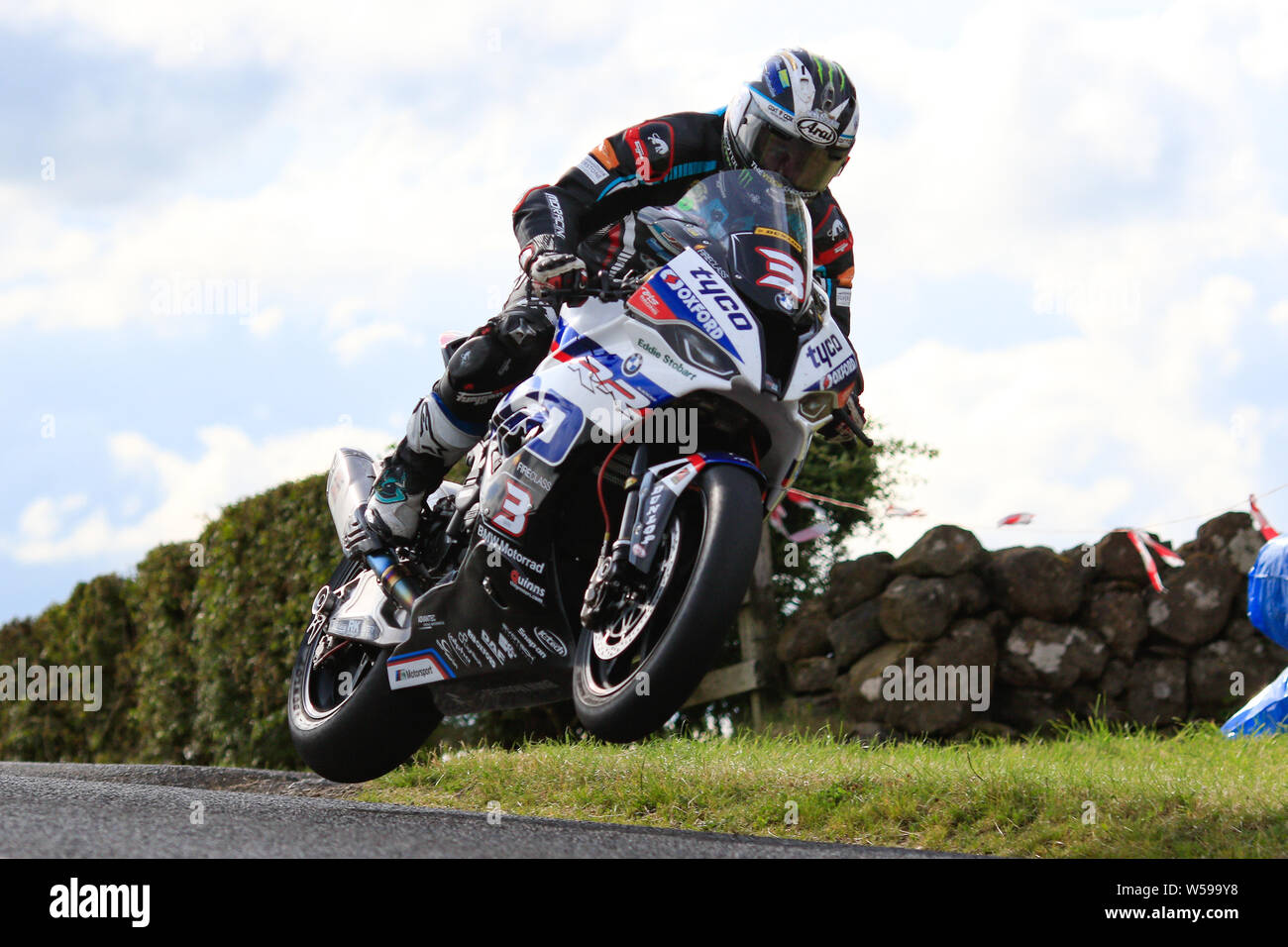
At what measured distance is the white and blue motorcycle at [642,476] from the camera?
3.41m

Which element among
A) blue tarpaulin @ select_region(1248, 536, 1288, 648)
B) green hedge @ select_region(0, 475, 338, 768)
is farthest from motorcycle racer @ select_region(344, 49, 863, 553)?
green hedge @ select_region(0, 475, 338, 768)

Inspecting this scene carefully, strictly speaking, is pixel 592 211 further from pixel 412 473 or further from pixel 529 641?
pixel 529 641

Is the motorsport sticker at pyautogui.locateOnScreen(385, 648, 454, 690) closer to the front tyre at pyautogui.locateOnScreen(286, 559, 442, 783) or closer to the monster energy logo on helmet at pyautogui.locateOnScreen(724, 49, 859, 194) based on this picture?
the front tyre at pyautogui.locateOnScreen(286, 559, 442, 783)

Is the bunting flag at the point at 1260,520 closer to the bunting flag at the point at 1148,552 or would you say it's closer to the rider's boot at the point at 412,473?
the bunting flag at the point at 1148,552

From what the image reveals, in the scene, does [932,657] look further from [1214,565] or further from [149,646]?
[149,646]

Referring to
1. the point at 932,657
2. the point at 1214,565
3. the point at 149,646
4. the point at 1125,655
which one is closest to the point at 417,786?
the point at 932,657

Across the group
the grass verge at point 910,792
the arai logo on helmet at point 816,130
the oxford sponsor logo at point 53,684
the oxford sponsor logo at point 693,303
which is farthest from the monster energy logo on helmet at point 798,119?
the oxford sponsor logo at point 53,684

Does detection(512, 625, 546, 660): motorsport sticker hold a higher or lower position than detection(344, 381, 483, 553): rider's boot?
lower

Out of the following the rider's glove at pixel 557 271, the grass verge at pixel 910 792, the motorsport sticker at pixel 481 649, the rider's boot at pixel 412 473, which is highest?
the rider's glove at pixel 557 271

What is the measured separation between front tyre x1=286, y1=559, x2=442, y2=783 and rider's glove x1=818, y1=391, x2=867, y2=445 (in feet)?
5.46

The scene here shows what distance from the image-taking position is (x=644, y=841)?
10.7ft

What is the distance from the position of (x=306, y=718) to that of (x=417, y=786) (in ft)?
2.97

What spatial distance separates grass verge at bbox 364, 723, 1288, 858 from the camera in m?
3.74

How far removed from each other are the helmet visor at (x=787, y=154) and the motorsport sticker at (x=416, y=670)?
1.90 m
